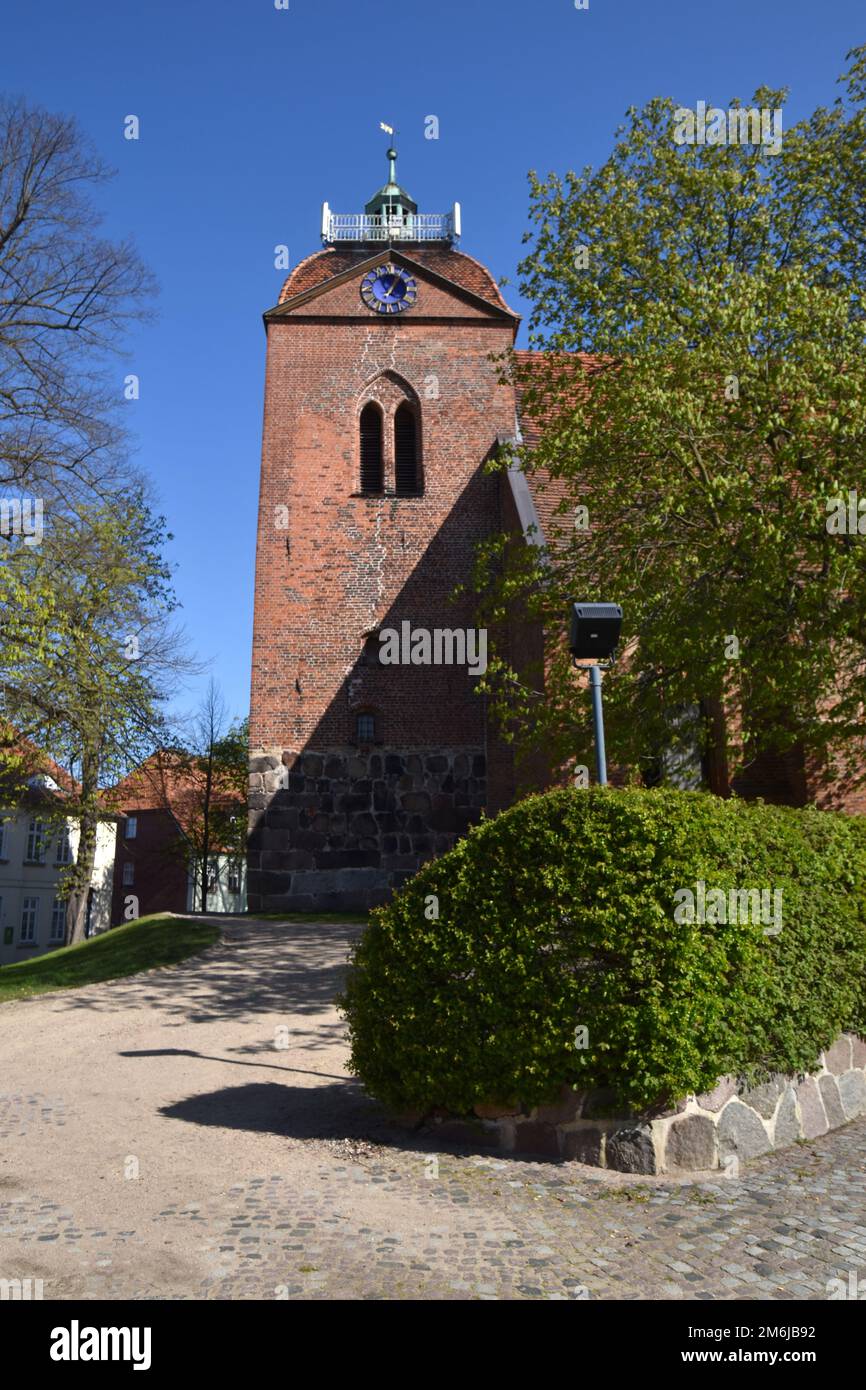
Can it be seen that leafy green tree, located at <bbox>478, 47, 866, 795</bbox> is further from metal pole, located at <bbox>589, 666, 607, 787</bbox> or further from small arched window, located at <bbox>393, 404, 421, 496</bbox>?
small arched window, located at <bbox>393, 404, 421, 496</bbox>

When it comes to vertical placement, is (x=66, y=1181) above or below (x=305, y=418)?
below

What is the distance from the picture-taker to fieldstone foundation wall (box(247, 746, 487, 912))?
20.4m

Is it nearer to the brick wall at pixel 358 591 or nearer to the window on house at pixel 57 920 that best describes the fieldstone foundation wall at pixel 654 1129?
the brick wall at pixel 358 591

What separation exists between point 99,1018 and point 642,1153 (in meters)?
7.35

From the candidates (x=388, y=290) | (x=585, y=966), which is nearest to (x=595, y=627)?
(x=585, y=966)

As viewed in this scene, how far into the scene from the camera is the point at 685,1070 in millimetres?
5887

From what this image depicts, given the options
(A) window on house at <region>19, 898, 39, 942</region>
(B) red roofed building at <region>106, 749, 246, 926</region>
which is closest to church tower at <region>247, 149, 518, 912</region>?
(B) red roofed building at <region>106, 749, 246, 926</region>

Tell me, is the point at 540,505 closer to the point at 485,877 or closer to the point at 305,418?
the point at 305,418

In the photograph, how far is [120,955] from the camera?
15.2m

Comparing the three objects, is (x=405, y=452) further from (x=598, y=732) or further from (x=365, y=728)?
(x=598, y=732)

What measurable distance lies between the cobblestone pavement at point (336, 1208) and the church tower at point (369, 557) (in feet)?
39.0

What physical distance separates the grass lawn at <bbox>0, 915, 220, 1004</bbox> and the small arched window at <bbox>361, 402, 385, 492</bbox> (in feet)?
34.5

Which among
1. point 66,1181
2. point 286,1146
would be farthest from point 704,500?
point 66,1181

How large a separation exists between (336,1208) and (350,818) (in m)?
15.6
